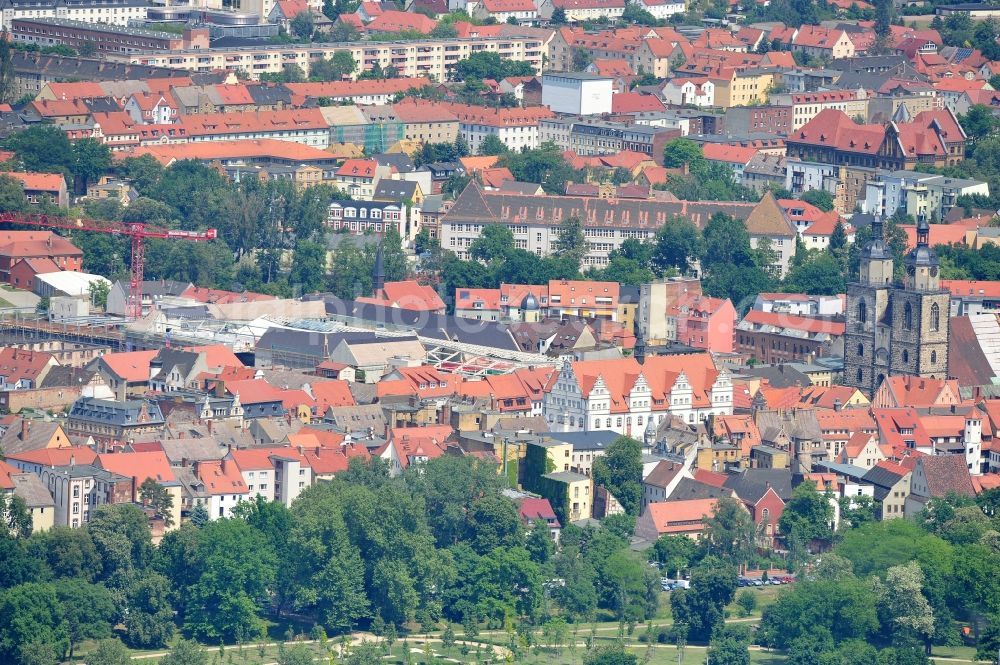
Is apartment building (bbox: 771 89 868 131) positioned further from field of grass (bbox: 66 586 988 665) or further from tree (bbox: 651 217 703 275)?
field of grass (bbox: 66 586 988 665)

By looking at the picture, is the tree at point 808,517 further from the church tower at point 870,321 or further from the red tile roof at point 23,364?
the red tile roof at point 23,364

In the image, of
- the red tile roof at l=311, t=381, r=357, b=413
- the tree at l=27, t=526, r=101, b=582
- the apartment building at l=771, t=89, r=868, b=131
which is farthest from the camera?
the apartment building at l=771, t=89, r=868, b=131

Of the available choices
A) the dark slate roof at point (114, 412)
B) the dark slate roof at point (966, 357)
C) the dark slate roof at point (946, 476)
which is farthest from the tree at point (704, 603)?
the dark slate roof at point (966, 357)

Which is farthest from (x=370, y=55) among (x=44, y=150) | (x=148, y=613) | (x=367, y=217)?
(x=148, y=613)

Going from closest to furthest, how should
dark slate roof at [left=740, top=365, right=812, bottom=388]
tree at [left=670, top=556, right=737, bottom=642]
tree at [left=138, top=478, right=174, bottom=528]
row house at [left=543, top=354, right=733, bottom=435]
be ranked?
tree at [left=670, top=556, right=737, bottom=642], tree at [left=138, top=478, right=174, bottom=528], row house at [left=543, top=354, right=733, bottom=435], dark slate roof at [left=740, top=365, right=812, bottom=388]

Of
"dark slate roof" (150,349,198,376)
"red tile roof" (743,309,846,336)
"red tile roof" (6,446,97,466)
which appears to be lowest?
"red tile roof" (743,309,846,336)

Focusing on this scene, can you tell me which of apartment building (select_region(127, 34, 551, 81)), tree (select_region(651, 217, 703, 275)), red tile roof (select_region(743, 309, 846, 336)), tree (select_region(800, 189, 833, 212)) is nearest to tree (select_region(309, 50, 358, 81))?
apartment building (select_region(127, 34, 551, 81))

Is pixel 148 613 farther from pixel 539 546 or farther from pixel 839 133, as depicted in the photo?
pixel 839 133
